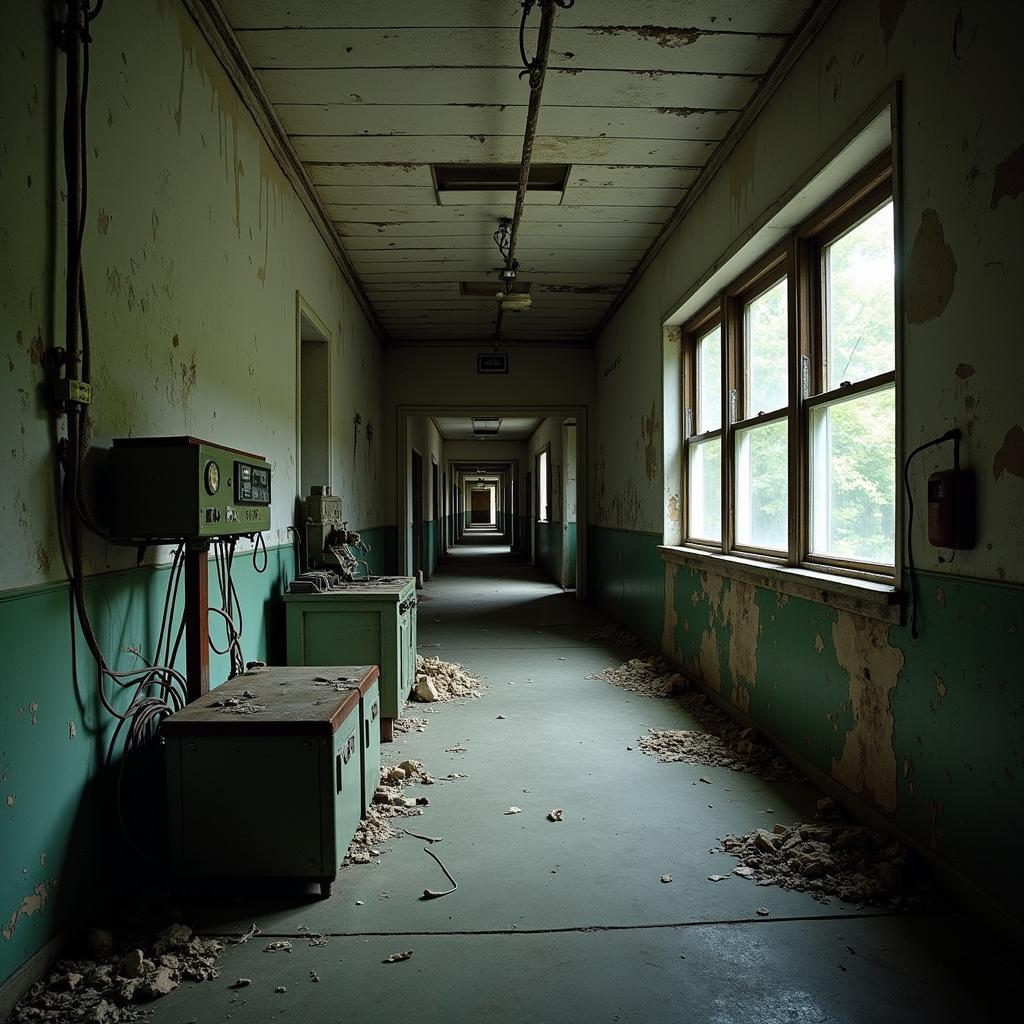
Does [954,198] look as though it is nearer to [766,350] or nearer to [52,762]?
[766,350]

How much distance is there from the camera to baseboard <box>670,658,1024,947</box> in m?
1.75

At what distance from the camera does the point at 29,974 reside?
1568 mm

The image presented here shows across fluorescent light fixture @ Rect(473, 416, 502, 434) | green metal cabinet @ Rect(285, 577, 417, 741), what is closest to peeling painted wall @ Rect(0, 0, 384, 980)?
green metal cabinet @ Rect(285, 577, 417, 741)

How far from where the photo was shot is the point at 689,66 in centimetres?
300

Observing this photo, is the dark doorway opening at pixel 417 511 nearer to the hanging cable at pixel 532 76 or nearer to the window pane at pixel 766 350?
the hanging cable at pixel 532 76

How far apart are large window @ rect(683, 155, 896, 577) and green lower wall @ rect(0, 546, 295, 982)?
239 centimetres

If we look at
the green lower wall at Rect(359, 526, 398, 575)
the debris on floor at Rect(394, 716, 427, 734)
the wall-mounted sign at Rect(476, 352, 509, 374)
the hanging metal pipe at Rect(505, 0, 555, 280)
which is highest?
the hanging metal pipe at Rect(505, 0, 555, 280)

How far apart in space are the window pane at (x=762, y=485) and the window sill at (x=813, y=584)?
152 millimetres

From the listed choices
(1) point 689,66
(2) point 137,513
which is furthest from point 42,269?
(1) point 689,66

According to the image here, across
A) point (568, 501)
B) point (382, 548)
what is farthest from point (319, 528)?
point (568, 501)

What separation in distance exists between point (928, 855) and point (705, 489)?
272cm

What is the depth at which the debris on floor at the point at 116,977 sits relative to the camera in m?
1.52

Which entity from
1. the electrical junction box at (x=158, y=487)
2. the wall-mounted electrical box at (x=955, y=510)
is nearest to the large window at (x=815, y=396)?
the wall-mounted electrical box at (x=955, y=510)

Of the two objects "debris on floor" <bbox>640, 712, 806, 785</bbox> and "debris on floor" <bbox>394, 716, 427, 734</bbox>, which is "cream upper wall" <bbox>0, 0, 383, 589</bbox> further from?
"debris on floor" <bbox>640, 712, 806, 785</bbox>
